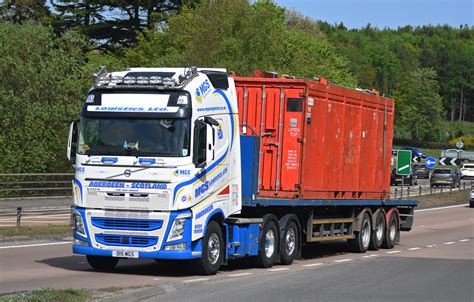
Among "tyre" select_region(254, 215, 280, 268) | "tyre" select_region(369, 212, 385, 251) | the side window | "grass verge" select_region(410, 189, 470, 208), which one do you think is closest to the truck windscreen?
the side window

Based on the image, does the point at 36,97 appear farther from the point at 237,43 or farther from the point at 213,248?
the point at 213,248

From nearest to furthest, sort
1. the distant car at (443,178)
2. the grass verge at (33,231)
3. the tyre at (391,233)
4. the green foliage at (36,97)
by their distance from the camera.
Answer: the grass verge at (33,231), the tyre at (391,233), the green foliage at (36,97), the distant car at (443,178)

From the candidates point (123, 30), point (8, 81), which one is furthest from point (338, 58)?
point (8, 81)

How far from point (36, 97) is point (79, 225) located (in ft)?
112

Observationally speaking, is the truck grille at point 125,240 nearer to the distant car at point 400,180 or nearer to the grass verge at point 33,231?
the grass verge at point 33,231

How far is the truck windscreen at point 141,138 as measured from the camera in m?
16.0

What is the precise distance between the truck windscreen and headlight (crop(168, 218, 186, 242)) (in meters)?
1.13

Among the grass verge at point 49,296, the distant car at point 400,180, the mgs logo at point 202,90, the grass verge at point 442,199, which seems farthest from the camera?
the distant car at point 400,180

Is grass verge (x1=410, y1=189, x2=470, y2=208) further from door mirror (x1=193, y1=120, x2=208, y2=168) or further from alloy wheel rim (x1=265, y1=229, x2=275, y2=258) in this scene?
door mirror (x1=193, y1=120, x2=208, y2=168)

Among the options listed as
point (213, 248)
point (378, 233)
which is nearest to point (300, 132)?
point (213, 248)

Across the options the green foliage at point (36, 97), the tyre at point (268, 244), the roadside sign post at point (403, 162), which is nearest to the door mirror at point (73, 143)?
the tyre at point (268, 244)

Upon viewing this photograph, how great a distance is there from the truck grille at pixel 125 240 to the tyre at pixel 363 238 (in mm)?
9020

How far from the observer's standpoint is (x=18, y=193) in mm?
42906

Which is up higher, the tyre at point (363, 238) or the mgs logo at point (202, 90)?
the mgs logo at point (202, 90)
